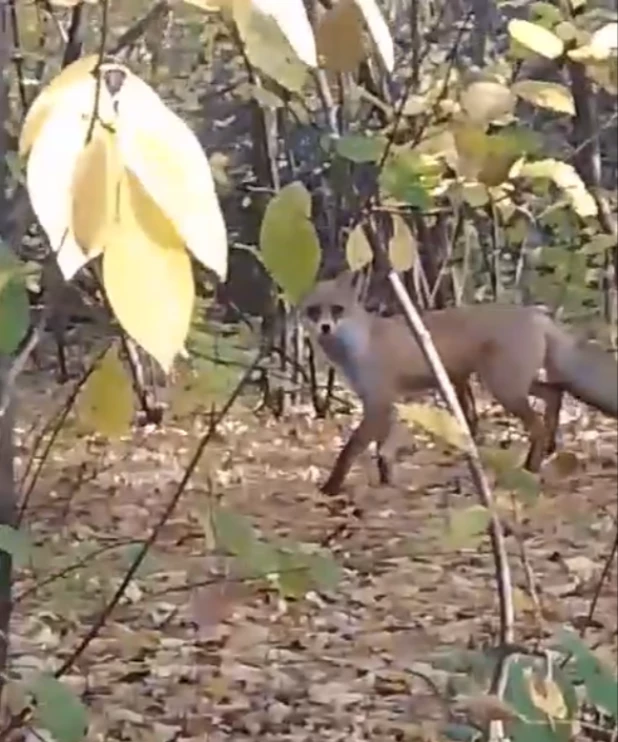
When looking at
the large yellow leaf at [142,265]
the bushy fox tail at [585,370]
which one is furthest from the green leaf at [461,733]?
the large yellow leaf at [142,265]

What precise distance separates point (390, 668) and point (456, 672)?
0.09 meters

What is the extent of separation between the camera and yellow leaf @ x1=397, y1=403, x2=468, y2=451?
49 centimetres

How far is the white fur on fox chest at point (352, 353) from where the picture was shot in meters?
0.59

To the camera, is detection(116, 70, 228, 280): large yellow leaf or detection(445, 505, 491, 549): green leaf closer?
detection(116, 70, 228, 280): large yellow leaf

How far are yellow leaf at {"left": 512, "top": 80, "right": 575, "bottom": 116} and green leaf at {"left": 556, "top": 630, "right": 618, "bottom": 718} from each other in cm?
18

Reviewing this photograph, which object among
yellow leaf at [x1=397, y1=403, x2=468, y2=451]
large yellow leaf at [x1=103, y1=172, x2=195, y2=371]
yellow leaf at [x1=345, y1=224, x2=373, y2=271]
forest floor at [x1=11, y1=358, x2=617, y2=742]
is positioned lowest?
forest floor at [x1=11, y1=358, x2=617, y2=742]

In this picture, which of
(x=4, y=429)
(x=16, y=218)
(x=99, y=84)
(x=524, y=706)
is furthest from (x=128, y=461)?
(x=99, y=84)

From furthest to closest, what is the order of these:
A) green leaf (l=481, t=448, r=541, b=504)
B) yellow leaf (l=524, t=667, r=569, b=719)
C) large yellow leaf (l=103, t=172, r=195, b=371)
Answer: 1. green leaf (l=481, t=448, r=541, b=504)
2. yellow leaf (l=524, t=667, r=569, b=719)
3. large yellow leaf (l=103, t=172, r=195, b=371)

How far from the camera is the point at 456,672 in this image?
560mm

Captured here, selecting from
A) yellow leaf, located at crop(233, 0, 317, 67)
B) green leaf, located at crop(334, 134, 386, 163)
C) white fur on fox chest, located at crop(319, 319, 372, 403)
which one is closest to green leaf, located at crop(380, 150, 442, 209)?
green leaf, located at crop(334, 134, 386, 163)

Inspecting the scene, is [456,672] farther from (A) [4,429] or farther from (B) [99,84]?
(B) [99,84]

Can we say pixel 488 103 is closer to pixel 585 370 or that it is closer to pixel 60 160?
pixel 585 370

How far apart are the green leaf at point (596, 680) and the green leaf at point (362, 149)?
18 cm

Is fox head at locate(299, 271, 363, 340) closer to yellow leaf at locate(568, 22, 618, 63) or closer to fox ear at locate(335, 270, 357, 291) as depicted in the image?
fox ear at locate(335, 270, 357, 291)
